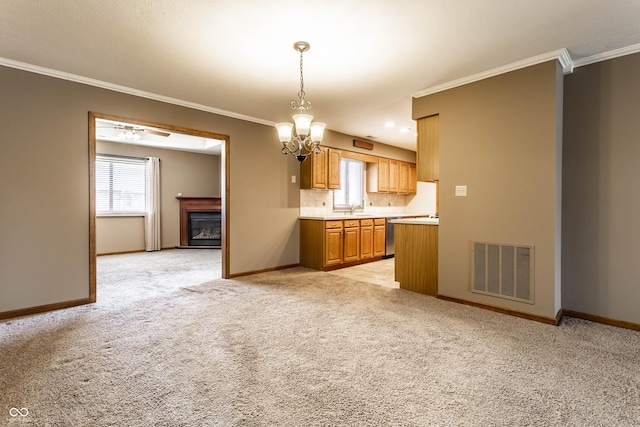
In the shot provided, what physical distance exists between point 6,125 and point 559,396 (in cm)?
486

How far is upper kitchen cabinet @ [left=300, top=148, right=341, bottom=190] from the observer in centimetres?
551

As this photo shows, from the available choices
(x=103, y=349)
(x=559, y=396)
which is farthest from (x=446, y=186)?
(x=103, y=349)

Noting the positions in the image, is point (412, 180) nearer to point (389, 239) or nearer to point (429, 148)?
point (389, 239)

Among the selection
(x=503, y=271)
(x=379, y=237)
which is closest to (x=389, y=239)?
(x=379, y=237)

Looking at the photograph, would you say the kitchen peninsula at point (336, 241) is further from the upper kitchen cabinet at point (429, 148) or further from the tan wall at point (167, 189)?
the tan wall at point (167, 189)

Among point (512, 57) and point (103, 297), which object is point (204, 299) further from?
point (512, 57)

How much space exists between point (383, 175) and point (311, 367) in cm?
550

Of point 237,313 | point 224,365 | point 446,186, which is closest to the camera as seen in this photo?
point 224,365

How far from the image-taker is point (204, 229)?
8.30m

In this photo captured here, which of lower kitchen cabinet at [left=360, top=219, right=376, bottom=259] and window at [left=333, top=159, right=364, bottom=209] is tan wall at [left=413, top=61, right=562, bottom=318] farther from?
window at [left=333, top=159, right=364, bottom=209]

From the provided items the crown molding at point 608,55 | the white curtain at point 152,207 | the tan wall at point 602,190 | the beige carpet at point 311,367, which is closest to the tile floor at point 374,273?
the beige carpet at point 311,367

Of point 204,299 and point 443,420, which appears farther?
point 204,299

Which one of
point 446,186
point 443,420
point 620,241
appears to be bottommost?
point 443,420

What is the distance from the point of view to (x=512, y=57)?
117 inches
